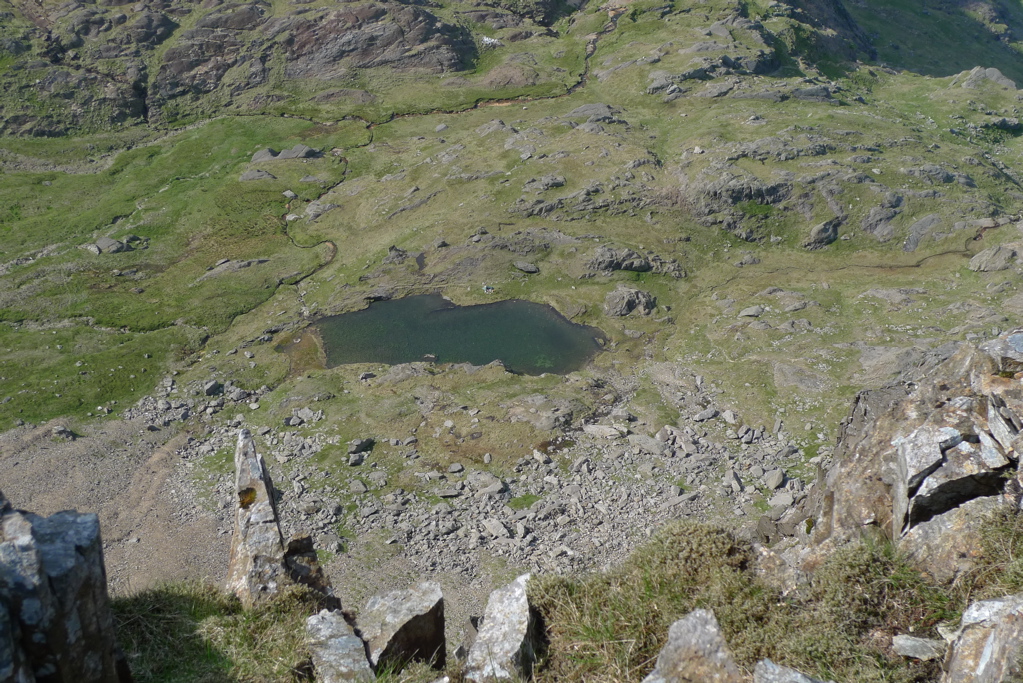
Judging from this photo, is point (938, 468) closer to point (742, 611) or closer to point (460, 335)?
point (742, 611)

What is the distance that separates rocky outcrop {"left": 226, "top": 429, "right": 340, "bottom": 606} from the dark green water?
119ft

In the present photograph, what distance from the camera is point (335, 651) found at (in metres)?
14.1

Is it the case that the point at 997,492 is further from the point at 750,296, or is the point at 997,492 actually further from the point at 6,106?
the point at 6,106

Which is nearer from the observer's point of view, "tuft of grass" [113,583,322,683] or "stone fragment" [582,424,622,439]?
"tuft of grass" [113,583,322,683]

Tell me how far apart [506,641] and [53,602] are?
26.5ft

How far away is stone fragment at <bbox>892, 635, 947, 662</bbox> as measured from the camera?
490 inches

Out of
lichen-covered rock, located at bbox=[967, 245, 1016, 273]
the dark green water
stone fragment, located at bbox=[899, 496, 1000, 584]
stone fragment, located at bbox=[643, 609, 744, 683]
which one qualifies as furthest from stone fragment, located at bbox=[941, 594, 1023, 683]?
lichen-covered rock, located at bbox=[967, 245, 1016, 273]

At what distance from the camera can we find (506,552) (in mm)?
37062

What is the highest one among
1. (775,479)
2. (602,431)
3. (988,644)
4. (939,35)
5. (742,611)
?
(988,644)

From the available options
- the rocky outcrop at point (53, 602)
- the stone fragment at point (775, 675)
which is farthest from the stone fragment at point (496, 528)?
the stone fragment at point (775, 675)

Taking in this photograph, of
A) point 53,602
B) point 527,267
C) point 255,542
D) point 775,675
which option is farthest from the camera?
point 527,267

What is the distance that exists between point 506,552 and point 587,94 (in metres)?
86.7

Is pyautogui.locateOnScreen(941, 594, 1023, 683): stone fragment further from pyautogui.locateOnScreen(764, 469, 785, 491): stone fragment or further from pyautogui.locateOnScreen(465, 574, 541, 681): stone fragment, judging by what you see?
pyautogui.locateOnScreen(764, 469, 785, 491): stone fragment

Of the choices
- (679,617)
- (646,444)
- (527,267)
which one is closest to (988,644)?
(679,617)
